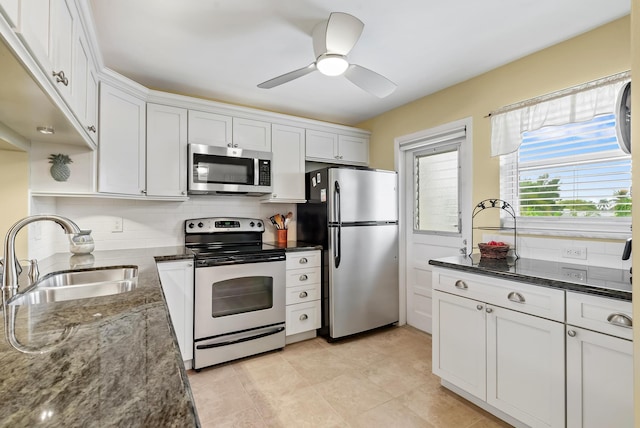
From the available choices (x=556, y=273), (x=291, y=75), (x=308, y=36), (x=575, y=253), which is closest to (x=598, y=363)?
(x=556, y=273)

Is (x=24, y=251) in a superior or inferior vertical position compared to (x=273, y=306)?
superior

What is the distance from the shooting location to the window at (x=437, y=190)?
300 centimetres

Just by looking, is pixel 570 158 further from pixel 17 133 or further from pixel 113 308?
pixel 17 133

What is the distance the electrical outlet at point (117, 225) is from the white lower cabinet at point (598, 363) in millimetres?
3237

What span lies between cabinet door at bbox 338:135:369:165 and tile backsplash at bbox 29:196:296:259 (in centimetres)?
122

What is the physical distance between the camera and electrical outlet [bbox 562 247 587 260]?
6.51 feet

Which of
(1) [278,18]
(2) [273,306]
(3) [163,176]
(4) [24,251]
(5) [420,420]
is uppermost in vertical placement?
(1) [278,18]

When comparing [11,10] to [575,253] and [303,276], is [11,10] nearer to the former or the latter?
[303,276]

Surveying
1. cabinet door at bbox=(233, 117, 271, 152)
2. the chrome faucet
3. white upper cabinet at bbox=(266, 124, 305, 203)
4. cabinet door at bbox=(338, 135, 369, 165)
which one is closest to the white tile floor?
the chrome faucet

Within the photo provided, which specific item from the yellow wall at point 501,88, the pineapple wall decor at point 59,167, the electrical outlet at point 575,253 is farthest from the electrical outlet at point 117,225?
the electrical outlet at point 575,253

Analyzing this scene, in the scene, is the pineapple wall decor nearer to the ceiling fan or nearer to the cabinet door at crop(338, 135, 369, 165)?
the ceiling fan

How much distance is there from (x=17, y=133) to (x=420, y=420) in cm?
295

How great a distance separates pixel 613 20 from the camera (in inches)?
73.9

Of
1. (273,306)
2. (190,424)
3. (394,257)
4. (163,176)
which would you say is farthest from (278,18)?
(394,257)
